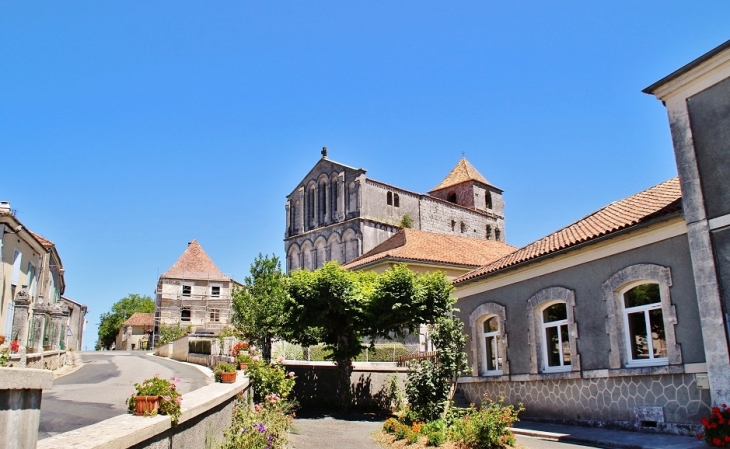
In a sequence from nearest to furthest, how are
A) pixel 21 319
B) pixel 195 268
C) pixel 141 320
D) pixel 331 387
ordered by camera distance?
pixel 331 387
pixel 21 319
pixel 195 268
pixel 141 320

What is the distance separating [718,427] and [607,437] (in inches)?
93.4

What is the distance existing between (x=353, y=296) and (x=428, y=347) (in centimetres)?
1078

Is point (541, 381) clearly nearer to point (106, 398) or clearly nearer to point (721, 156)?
point (721, 156)

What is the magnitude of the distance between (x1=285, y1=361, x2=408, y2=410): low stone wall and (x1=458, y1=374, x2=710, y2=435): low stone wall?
485 centimetres

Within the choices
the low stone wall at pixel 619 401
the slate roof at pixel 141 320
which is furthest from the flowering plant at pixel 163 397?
the slate roof at pixel 141 320

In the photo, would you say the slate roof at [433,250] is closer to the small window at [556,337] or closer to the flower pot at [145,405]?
the small window at [556,337]

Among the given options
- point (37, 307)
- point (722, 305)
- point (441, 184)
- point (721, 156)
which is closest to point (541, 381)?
point (722, 305)

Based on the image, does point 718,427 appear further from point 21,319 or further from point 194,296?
Answer: point 194,296

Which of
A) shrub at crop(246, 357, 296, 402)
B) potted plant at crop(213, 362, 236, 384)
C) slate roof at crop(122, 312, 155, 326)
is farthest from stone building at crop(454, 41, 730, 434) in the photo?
slate roof at crop(122, 312, 155, 326)

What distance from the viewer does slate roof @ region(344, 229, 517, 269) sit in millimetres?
30680

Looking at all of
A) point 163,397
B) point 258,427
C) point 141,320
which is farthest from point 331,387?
point 141,320

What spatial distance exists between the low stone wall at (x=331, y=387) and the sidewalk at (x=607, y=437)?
648 cm

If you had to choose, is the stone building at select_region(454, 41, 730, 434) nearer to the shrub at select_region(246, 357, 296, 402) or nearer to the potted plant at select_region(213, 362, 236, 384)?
the shrub at select_region(246, 357, 296, 402)

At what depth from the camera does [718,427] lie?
33.5 feet
